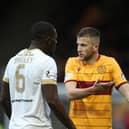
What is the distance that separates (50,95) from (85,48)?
3.34 feet

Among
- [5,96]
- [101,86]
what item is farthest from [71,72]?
[5,96]

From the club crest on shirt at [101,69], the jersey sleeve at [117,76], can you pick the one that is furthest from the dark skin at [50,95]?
the jersey sleeve at [117,76]

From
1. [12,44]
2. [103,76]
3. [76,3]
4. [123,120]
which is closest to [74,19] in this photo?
[76,3]

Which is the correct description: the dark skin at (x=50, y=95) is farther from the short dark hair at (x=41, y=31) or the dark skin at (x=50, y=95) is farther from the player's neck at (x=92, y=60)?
the player's neck at (x=92, y=60)

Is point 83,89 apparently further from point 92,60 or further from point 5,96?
point 5,96

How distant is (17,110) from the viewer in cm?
660

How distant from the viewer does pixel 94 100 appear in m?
7.22

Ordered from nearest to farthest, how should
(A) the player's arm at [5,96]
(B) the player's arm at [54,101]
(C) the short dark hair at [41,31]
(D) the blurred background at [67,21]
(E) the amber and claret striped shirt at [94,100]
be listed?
(B) the player's arm at [54,101], (C) the short dark hair at [41,31], (A) the player's arm at [5,96], (E) the amber and claret striped shirt at [94,100], (D) the blurred background at [67,21]

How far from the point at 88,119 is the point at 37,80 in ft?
3.17

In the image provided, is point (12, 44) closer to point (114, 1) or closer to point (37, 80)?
point (114, 1)

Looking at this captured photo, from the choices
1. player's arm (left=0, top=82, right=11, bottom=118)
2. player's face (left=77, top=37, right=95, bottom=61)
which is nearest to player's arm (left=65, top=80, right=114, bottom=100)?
player's face (left=77, top=37, right=95, bottom=61)

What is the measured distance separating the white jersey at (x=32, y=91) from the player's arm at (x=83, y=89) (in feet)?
1.67

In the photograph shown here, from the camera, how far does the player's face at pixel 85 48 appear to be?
23.9 ft

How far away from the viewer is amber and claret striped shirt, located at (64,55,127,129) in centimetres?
723
